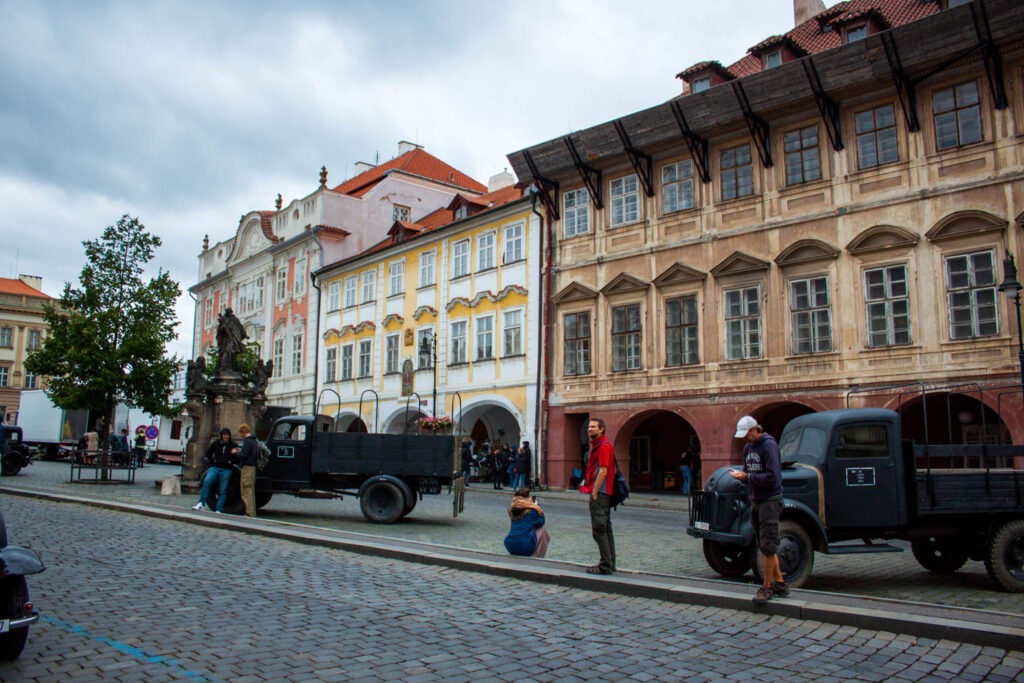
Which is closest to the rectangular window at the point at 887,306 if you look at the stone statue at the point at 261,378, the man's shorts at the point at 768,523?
the man's shorts at the point at 768,523

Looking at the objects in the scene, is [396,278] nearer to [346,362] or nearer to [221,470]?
[346,362]

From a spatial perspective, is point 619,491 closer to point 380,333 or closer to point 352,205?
point 380,333

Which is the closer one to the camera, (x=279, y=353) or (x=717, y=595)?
(x=717, y=595)

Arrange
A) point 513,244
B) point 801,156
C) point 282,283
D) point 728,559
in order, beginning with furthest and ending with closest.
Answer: point 282,283 < point 513,244 < point 801,156 < point 728,559

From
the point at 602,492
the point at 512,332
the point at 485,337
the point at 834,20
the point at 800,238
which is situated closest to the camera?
the point at 602,492

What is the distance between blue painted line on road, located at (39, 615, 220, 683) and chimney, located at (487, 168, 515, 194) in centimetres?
3648

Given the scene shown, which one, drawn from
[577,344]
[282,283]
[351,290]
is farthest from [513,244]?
[282,283]

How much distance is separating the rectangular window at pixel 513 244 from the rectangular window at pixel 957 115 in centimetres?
1439

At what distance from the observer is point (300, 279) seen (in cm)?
4347

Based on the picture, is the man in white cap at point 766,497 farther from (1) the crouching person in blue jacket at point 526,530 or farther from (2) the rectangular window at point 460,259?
(2) the rectangular window at point 460,259

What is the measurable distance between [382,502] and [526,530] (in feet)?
20.4

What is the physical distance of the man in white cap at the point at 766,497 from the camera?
749cm

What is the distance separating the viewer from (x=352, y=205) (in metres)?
43.3

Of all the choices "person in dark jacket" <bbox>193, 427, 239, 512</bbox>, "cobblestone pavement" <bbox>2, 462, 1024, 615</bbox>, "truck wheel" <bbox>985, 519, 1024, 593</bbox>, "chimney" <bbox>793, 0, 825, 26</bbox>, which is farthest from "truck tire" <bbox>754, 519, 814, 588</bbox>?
"chimney" <bbox>793, 0, 825, 26</bbox>
